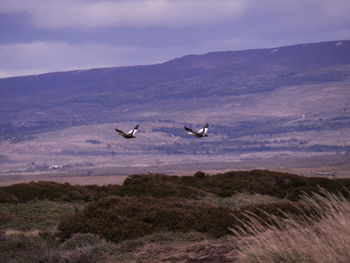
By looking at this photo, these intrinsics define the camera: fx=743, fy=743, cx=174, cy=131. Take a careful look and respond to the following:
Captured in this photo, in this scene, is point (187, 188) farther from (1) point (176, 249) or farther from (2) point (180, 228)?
(1) point (176, 249)

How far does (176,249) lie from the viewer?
Answer: 47.0ft

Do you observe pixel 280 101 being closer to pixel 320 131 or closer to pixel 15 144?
pixel 320 131

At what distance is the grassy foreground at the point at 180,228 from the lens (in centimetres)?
1097

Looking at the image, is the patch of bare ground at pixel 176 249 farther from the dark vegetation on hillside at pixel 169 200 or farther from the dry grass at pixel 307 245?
the dry grass at pixel 307 245

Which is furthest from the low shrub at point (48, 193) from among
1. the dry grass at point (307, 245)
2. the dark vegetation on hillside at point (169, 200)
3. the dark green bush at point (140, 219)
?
the dry grass at point (307, 245)

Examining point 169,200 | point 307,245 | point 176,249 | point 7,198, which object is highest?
point 7,198

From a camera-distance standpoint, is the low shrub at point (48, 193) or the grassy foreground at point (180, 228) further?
the low shrub at point (48, 193)

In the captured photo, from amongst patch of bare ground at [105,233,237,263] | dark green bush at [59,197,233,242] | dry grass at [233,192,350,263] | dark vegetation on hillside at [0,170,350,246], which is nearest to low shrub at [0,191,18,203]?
dark vegetation on hillside at [0,170,350,246]

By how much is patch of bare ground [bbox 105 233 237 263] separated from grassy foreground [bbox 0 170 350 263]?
21 millimetres

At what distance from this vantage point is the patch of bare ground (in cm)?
1312

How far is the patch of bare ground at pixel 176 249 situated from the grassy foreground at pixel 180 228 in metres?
0.02

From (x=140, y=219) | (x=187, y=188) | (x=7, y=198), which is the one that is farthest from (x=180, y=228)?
(x=7, y=198)

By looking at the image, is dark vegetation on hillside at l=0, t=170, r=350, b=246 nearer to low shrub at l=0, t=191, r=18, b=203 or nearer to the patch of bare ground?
low shrub at l=0, t=191, r=18, b=203

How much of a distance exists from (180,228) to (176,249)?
7.47ft
